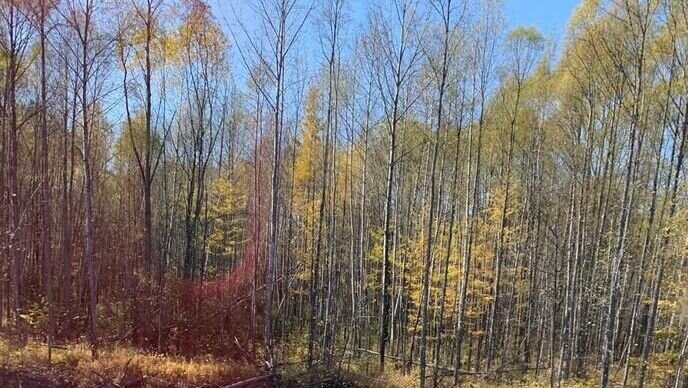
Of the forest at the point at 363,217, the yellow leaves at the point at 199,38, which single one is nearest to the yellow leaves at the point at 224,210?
the forest at the point at 363,217

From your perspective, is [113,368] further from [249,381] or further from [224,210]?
[224,210]

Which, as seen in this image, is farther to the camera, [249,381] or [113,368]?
[249,381]

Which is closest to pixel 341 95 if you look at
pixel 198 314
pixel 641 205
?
pixel 198 314

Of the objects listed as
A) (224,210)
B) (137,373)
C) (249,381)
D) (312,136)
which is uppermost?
(312,136)

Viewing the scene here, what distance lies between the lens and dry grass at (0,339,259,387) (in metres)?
7.40

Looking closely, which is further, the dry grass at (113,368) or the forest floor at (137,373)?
the dry grass at (113,368)

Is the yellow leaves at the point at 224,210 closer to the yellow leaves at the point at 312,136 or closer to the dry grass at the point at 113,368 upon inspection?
the yellow leaves at the point at 312,136

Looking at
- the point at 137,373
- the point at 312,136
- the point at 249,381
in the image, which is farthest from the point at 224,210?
the point at 249,381

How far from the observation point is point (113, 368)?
25.0 feet

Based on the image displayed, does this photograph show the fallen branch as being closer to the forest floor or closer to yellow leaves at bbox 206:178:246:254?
the forest floor

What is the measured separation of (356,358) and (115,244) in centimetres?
1002

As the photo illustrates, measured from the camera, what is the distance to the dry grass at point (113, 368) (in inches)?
291

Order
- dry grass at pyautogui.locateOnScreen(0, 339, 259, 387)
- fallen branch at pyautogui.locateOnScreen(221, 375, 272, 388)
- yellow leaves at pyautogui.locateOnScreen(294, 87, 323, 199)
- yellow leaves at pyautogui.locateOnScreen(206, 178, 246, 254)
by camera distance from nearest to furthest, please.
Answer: dry grass at pyautogui.locateOnScreen(0, 339, 259, 387) → fallen branch at pyautogui.locateOnScreen(221, 375, 272, 388) → yellow leaves at pyautogui.locateOnScreen(294, 87, 323, 199) → yellow leaves at pyautogui.locateOnScreen(206, 178, 246, 254)

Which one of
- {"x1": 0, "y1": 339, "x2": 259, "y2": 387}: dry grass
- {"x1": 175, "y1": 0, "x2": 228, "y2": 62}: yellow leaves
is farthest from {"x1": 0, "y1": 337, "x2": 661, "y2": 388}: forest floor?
{"x1": 175, "y1": 0, "x2": 228, "y2": 62}: yellow leaves
